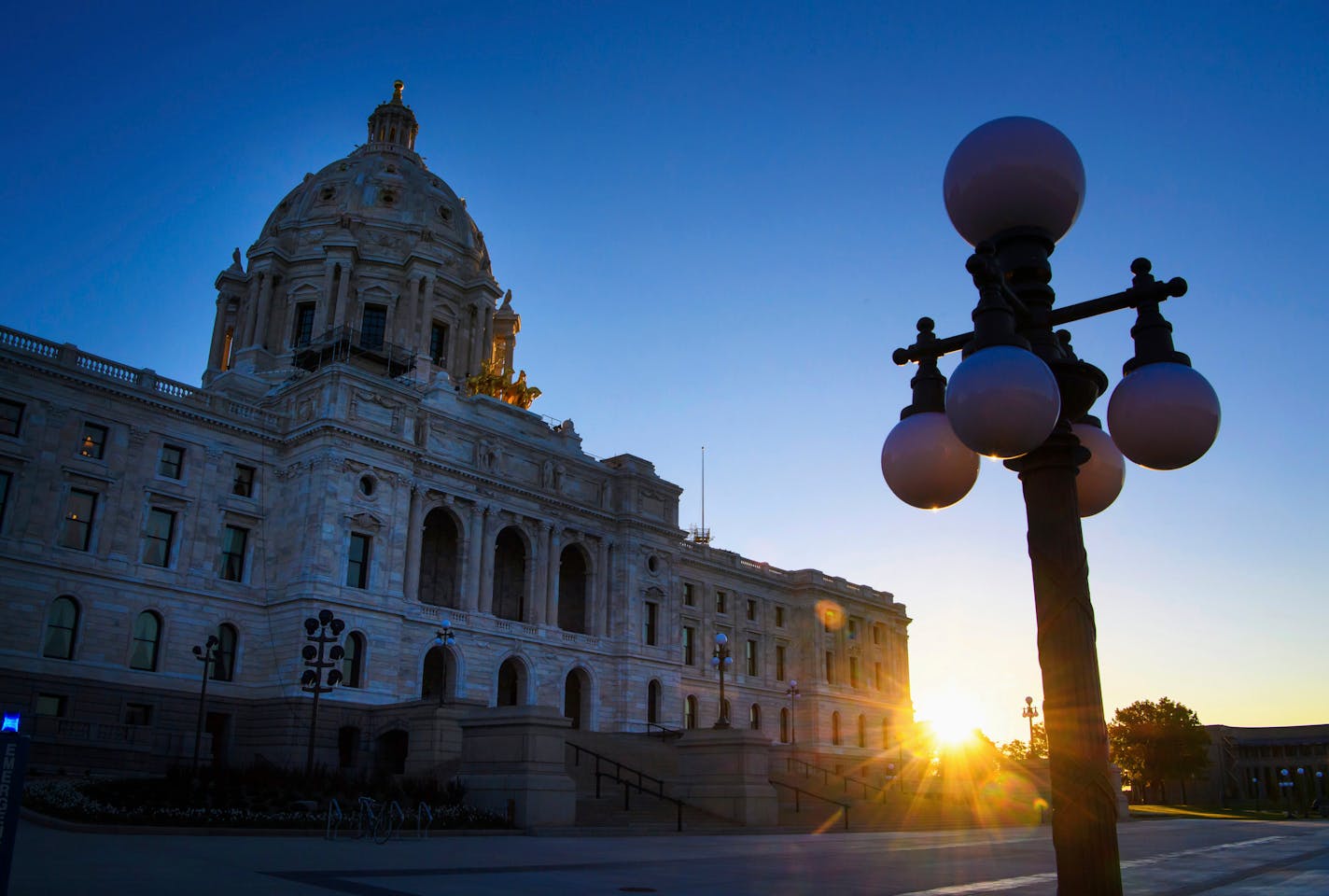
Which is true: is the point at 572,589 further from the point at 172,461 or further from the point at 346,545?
the point at 172,461

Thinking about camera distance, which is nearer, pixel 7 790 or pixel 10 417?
Result: pixel 7 790

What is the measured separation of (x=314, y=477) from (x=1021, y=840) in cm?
3091

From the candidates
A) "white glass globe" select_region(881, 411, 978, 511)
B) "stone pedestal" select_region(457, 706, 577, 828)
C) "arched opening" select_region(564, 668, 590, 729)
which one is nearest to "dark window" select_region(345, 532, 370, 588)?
"arched opening" select_region(564, 668, 590, 729)

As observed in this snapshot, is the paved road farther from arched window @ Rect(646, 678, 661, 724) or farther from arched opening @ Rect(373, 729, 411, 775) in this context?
arched window @ Rect(646, 678, 661, 724)

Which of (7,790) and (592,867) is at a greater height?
(7,790)

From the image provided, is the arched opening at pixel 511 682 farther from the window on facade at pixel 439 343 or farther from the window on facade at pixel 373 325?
the window on facade at pixel 373 325

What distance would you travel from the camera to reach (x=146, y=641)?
38938mm

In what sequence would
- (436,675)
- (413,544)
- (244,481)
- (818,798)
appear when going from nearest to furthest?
(818,798)
(244,481)
(413,544)
(436,675)

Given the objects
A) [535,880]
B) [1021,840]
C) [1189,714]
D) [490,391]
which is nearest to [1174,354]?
[535,880]

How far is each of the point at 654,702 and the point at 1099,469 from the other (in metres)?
50.7

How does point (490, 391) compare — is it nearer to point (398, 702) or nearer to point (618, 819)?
point (398, 702)

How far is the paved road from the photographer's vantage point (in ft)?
38.1

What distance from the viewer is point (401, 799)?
23.8 metres

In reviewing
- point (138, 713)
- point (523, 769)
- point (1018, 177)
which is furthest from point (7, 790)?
point (138, 713)
